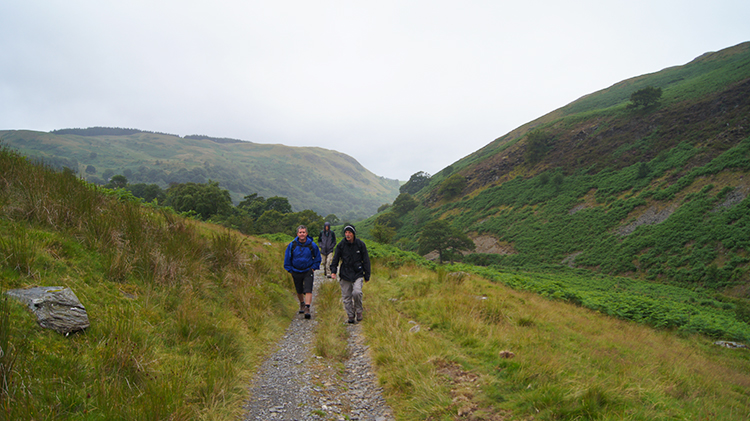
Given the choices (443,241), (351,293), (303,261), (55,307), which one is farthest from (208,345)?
(443,241)

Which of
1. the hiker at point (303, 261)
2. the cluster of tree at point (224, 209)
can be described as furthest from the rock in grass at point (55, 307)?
the cluster of tree at point (224, 209)

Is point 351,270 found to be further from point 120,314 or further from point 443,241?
point 443,241

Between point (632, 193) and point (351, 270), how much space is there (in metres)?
50.8

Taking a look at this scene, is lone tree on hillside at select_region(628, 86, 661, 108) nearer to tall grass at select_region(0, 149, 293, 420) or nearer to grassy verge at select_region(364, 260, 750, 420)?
grassy verge at select_region(364, 260, 750, 420)

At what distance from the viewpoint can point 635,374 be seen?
4238 millimetres

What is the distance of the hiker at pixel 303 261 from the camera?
7379mm

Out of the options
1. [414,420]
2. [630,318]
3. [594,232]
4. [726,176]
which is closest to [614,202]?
[594,232]

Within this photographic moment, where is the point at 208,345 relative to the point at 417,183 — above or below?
below

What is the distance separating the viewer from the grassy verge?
3297mm

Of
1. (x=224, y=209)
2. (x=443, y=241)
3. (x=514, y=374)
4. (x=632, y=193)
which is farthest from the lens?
(x=224, y=209)

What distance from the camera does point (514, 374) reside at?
13.0 feet

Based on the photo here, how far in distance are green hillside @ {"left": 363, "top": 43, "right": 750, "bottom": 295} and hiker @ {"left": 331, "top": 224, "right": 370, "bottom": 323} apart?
32.6 metres

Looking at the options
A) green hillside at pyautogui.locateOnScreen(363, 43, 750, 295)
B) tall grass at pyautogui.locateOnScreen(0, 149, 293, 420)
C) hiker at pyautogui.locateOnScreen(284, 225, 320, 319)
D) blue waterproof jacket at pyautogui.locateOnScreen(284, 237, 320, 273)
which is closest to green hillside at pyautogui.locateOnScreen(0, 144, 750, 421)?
tall grass at pyautogui.locateOnScreen(0, 149, 293, 420)

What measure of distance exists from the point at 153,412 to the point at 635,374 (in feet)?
19.4
